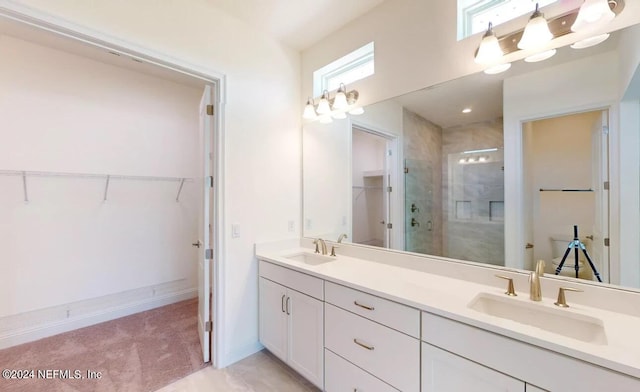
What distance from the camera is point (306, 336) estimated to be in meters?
1.86

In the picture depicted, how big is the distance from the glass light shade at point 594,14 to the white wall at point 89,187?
3932 mm

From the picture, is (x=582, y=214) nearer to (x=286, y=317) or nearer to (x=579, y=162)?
(x=579, y=162)

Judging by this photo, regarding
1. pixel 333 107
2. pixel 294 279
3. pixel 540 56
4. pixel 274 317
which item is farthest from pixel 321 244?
pixel 540 56

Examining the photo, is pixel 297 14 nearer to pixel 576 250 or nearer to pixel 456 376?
pixel 576 250

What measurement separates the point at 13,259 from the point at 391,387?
3588mm

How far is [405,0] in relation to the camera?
1874mm

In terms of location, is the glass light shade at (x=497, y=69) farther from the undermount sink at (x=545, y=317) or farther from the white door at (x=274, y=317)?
the white door at (x=274, y=317)

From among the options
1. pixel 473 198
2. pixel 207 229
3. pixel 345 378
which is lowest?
pixel 345 378

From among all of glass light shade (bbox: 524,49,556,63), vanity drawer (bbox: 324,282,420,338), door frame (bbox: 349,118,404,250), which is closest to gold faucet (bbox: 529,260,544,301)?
vanity drawer (bbox: 324,282,420,338)

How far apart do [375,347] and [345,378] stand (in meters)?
0.36

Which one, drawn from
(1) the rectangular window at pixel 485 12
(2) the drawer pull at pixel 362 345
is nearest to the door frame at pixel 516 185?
(1) the rectangular window at pixel 485 12

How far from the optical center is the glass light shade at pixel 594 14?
116 cm

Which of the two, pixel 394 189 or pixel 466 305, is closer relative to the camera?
pixel 466 305

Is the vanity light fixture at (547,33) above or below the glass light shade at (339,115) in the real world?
above
